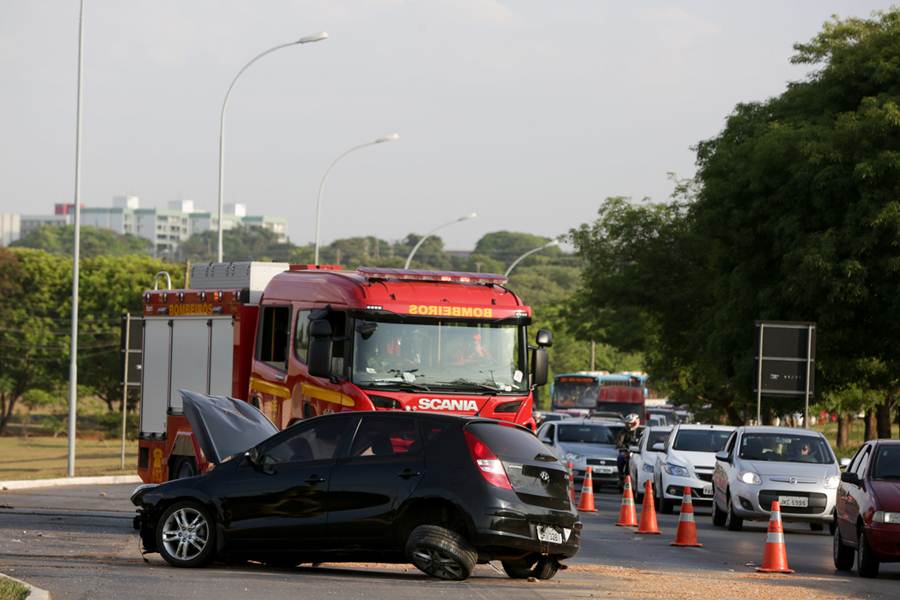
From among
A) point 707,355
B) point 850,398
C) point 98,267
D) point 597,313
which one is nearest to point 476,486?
point 707,355

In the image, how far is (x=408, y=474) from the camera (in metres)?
14.9

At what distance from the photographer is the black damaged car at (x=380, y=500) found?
48.3ft

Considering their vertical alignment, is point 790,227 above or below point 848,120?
below

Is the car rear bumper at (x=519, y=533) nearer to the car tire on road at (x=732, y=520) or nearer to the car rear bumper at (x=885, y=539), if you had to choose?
the car rear bumper at (x=885, y=539)

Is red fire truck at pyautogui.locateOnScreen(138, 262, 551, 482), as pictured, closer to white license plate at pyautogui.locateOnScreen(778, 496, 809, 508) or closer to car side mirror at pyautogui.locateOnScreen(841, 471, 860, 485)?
car side mirror at pyautogui.locateOnScreen(841, 471, 860, 485)

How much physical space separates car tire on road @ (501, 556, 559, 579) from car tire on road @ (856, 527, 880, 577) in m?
3.81

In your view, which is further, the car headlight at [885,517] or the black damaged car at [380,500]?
the car headlight at [885,517]

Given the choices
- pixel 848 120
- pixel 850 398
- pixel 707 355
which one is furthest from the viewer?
pixel 850 398

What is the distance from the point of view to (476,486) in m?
14.7

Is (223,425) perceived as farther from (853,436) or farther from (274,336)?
(853,436)

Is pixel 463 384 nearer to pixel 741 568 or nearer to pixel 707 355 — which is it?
pixel 741 568

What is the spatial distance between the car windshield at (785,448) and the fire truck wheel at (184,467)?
896 cm

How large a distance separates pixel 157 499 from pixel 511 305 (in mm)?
6209

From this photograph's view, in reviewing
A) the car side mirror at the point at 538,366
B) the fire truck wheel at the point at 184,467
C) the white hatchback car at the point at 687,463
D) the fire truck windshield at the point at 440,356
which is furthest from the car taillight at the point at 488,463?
the white hatchback car at the point at 687,463
